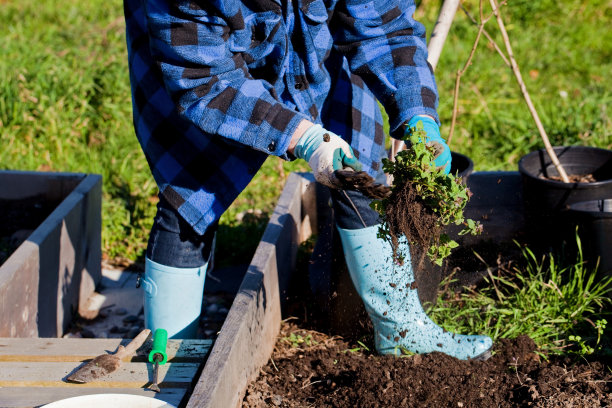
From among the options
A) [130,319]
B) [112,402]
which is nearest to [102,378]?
[112,402]

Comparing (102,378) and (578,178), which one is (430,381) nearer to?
(102,378)

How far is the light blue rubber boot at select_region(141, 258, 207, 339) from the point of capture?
2389 mm

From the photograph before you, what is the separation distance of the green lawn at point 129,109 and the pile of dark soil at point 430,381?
44.3 inches

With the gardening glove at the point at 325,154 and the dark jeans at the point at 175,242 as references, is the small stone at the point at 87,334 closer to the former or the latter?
the dark jeans at the point at 175,242

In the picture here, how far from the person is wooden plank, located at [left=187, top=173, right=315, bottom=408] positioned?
8.3 inches

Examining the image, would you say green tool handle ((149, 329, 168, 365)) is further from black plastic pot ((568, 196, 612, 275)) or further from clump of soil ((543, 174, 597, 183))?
clump of soil ((543, 174, 597, 183))

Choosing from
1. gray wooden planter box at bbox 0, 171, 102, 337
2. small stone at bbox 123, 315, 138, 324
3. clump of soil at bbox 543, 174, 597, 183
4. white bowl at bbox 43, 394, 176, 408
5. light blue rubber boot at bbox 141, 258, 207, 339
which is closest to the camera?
white bowl at bbox 43, 394, 176, 408

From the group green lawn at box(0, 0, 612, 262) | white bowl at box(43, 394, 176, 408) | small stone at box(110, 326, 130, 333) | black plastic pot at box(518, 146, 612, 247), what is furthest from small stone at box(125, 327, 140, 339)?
black plastic pot at box(518, 146, 612, 247)

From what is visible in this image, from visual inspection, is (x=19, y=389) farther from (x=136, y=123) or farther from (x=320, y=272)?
(x=320, y=272)

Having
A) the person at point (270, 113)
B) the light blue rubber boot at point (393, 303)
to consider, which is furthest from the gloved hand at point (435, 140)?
the light blue rubber boot at point (393, 303)

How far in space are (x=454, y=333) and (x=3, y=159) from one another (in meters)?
2.64

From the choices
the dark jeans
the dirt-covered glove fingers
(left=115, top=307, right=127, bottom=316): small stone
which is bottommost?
(left=115, top=307, right=127, bottom=316): small stone

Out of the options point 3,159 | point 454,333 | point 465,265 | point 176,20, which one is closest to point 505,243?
point 465,265

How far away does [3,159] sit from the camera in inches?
157
